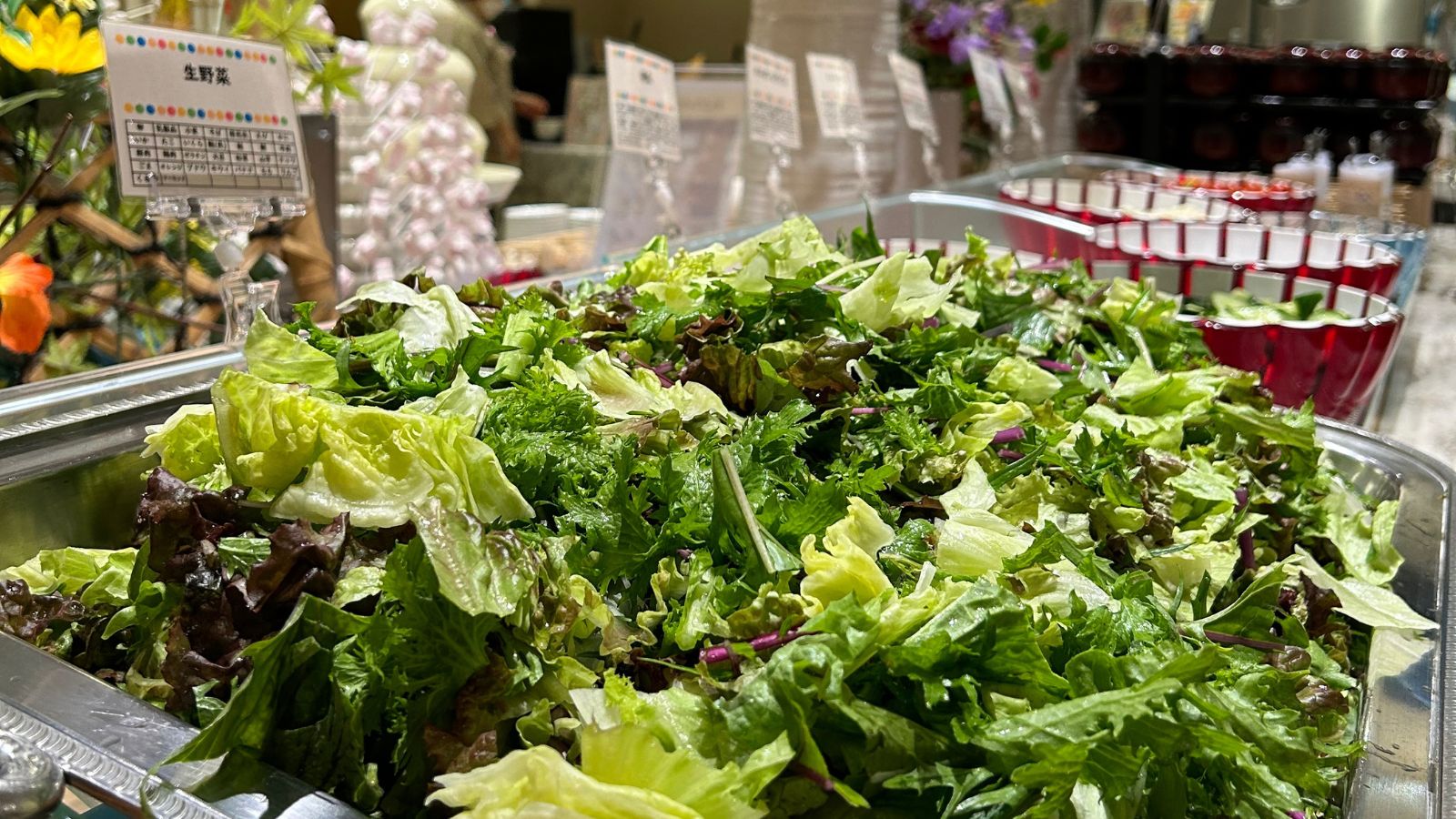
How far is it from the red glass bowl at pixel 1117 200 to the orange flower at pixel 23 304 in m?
1.60

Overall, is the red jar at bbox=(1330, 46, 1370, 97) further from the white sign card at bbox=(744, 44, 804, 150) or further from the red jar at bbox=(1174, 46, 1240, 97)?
the white sign card at bbox=(744, 44, 804, 150)

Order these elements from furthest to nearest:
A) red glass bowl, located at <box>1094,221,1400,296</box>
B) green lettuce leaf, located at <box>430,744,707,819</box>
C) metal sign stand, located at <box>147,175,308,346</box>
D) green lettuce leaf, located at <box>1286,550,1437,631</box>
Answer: red glass bowl, located at <box>1094,221,1400,296</box> → metal sign stand, located at <box>147,175,308,346</box> → green lettuce leaf, located at <box>1286,550,1437,631</box> → green lettuce leaf, located at <box>430,744,707,819</box>

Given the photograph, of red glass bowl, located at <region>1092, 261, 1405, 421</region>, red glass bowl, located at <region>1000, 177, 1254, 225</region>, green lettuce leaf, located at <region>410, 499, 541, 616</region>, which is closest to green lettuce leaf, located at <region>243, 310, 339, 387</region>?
green lettuce leaf, located at <region>410, 499, 541, 616</region>

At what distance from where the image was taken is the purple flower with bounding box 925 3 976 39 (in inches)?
135

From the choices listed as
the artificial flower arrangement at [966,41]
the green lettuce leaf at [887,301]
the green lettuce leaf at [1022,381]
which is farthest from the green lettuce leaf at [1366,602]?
the artificial flower arrangement at [966,41]

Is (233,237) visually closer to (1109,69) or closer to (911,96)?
(911,96)

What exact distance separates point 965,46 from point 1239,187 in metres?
1.20

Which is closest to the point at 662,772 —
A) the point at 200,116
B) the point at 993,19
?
the point at 200,116

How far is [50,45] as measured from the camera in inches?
43.8

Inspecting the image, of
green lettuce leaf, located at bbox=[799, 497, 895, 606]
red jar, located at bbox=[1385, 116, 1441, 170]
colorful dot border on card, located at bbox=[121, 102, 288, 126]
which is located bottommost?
green lettuce leaf, located at bbox=[799, 497, 895, 606]

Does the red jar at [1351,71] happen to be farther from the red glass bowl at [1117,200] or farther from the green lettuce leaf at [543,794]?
the green lettuce leaf at [543,794]

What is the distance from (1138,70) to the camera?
9.96 feet

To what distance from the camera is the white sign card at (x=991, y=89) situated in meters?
2.77

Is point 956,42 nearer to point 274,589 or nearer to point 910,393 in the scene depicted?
point 910,393
